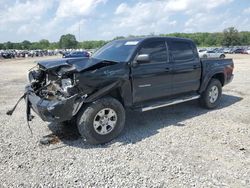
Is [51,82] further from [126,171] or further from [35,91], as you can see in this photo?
[126,171]

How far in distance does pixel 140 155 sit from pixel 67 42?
122 metres

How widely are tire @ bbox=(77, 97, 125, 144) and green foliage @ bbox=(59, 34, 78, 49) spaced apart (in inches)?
4757

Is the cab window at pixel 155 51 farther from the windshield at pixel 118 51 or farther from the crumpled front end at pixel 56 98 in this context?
the crumpled front end at pixel 56 98

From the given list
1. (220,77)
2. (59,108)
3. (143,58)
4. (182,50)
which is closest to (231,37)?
(220,77)

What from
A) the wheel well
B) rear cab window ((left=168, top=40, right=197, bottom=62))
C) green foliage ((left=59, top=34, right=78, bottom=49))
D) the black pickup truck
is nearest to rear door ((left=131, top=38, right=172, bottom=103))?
the black pickup truck

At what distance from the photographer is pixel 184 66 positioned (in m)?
6.61

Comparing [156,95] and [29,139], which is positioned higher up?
[156,95]

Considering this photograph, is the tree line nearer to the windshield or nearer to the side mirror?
the windshield

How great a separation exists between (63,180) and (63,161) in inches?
23.4

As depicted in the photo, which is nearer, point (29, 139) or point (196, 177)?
point (196, 177)

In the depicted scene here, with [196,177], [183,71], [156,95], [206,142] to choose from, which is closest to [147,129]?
[156,95]

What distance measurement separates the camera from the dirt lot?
3877 millimetres

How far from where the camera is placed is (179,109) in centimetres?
748

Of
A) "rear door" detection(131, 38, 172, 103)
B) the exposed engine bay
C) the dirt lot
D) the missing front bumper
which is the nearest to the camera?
the dirt lot
